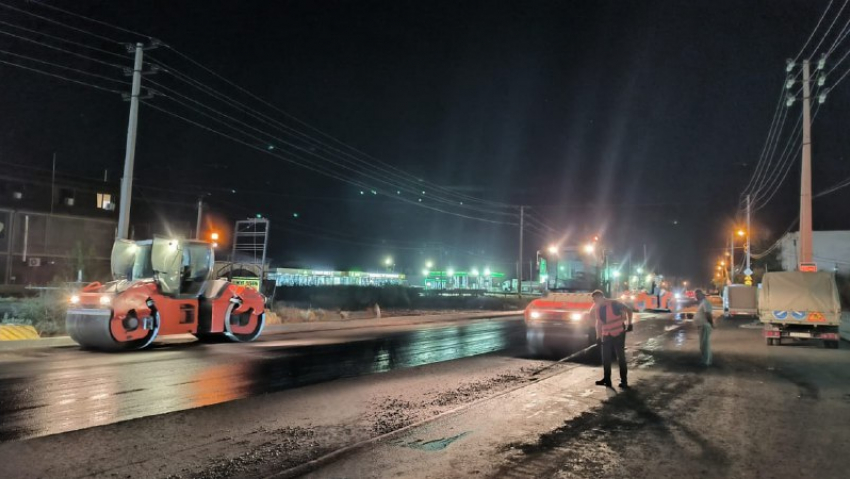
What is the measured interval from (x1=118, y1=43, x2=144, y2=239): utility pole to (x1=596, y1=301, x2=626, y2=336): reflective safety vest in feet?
49.2

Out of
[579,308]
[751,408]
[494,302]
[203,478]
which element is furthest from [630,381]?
[494,302]

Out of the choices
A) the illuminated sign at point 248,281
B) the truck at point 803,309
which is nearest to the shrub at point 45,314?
the illuminated sign at point 248,281

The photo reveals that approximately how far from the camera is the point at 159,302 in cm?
1515

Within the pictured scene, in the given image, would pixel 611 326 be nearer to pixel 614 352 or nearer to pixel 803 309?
pixel 614 352

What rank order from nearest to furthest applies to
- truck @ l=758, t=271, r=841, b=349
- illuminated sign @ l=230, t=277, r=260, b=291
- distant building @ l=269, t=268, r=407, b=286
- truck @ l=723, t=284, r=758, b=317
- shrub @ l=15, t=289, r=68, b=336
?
shrub @ l=15, t=289, r=68, b=336, truck @ l=758, t=271, r=841, b=349, illuminated sign @ l=230, t=277, r=260, b=291, truck @ l=723, t=284, r=758, b=317, distant building @ l=269, t=268, r=407, b=286

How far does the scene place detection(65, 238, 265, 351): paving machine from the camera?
14172 mm

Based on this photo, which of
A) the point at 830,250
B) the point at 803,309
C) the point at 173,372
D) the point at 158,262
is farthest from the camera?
the point at 830,250

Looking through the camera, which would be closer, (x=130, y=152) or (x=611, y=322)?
(x=611, y=322)

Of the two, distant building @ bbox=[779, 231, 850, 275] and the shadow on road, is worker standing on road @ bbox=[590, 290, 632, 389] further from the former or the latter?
distant building @ bbox=[779, 231, 850, 275]

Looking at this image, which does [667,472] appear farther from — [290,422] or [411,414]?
[290,422]

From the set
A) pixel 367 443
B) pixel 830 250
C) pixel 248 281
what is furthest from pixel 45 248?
pixel 830 250

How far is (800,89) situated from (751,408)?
71.9 feet

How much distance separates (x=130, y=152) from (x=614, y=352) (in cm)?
1701

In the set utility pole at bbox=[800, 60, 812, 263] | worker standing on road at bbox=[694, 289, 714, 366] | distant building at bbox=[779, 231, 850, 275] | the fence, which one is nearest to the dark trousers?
worker standing on road at bbox=[694, 289, 714, 366]
